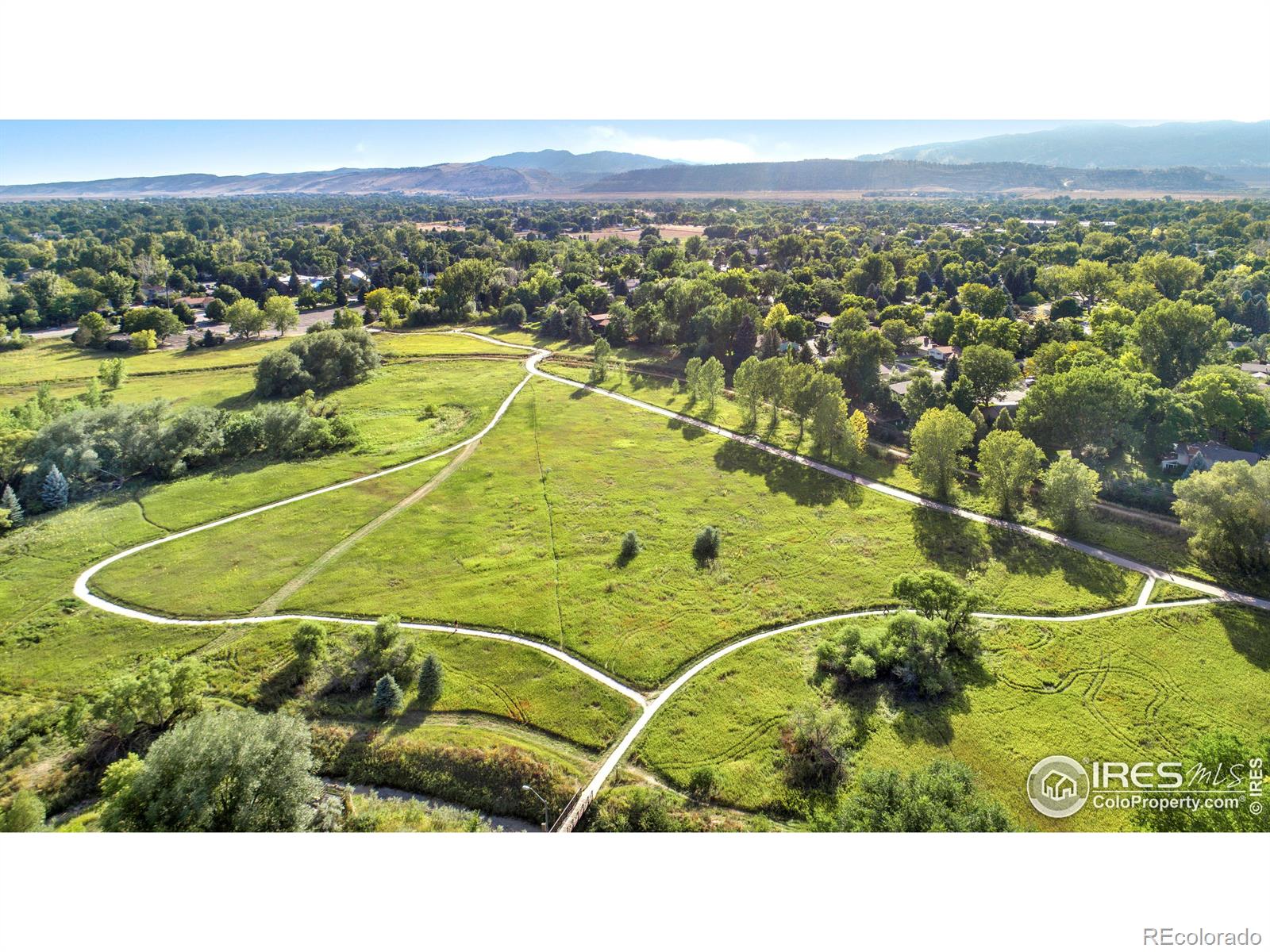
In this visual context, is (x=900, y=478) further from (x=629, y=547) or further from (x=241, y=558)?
(x=241, y=558)

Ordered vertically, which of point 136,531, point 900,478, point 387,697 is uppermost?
point 136,531

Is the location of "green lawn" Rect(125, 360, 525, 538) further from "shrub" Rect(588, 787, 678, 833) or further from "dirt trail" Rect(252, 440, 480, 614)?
"shrub" Rect(588, 787, 678, 833)

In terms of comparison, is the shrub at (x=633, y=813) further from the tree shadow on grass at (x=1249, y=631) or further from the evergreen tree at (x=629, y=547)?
the tree shadow on grass at (x=1249, y=631)

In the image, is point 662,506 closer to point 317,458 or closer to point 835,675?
point 835,675

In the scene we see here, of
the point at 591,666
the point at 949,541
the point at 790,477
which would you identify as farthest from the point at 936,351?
the point at 591,666

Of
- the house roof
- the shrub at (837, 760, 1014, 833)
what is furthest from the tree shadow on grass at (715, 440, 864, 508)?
the house roof

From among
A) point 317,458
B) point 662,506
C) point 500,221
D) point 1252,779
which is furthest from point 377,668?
point 500,221
